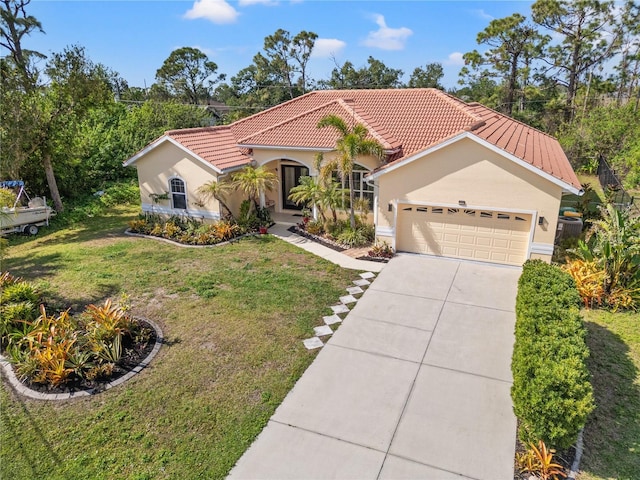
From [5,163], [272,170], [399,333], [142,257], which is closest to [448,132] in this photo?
[272,170]

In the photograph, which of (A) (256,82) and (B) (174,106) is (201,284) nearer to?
(B) (174,106)

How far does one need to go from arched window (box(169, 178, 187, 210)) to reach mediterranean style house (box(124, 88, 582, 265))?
46 millimetres

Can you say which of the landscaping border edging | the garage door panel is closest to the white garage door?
the garage door panel

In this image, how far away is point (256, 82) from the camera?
52750mm

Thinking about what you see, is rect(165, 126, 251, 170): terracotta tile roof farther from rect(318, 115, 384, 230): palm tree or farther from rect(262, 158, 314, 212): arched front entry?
rect(318, 115, 384, 230): palm tree

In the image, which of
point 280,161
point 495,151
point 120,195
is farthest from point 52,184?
point 495,151

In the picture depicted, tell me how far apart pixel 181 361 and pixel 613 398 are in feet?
27.9

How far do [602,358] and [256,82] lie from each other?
167 feet

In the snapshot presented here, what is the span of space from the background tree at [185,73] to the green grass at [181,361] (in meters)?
50.1

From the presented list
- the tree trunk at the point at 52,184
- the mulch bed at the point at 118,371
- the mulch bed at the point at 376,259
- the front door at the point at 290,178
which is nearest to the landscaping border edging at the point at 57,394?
the mulch bed at the point at 118,371

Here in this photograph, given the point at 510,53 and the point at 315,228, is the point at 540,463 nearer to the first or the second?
the point at 315,228

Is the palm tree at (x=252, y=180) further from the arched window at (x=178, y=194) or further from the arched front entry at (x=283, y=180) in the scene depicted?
the arched window at (x=178, y=194)

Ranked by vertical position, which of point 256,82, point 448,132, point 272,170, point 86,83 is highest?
point 256,82

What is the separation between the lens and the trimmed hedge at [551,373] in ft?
20.0
